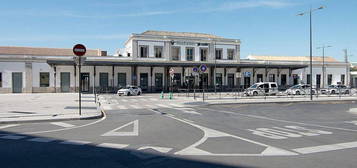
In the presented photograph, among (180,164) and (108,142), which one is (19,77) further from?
(180,164)

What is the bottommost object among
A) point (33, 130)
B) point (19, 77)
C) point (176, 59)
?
point (33, 130)

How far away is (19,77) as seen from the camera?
41562 millimetres

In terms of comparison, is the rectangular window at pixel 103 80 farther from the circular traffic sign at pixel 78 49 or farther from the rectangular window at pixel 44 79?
the circular traffic sign at pixel 78 49

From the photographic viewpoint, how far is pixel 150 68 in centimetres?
4806

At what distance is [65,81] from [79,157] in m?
41.1

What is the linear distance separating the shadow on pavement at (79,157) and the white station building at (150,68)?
106 ft

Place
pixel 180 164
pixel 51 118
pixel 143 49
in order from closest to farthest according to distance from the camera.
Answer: pixel 180 164
pixel 51 118
pixel 143 49

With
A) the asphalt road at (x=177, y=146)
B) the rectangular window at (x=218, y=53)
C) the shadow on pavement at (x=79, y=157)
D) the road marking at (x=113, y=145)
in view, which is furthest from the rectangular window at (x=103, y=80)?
the road marking at (x=113, y=145)

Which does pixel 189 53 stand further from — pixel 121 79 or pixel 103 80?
pixel 103 80

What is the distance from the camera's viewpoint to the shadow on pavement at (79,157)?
5504 mm

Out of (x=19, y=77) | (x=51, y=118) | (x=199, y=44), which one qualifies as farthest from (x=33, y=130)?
(x=199, y=44)

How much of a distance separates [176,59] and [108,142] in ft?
145

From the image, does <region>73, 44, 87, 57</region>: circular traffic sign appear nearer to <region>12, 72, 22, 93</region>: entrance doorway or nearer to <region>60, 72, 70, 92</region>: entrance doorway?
<region>60, 72, 70, 92</region>: entrance doorway

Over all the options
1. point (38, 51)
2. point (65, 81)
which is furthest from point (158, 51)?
point (38, 51)
